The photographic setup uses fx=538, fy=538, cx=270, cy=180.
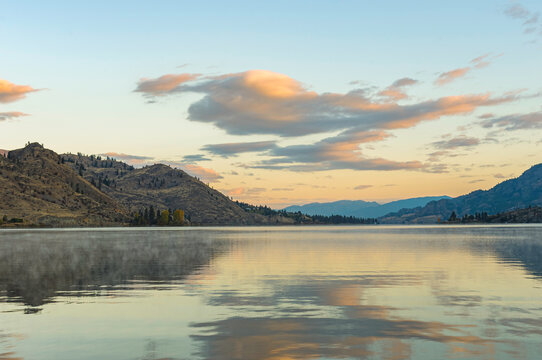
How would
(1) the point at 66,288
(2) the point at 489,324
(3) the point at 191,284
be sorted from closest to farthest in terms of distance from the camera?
(2) the point at 489,324 < (1) the point at 66,288 < (3) the point at 191,284

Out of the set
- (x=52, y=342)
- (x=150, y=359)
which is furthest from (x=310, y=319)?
(x=52, y=342)

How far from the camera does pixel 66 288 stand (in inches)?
1745

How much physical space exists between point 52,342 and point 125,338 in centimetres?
323

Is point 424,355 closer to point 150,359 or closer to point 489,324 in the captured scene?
point 489,324

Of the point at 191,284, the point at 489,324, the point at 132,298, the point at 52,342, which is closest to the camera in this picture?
the point at 52,342

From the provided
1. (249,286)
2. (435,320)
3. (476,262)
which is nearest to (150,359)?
(435,320)

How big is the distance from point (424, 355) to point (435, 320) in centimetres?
850

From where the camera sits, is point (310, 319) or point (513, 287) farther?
point (513, 287)

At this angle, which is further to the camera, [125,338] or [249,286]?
[249,286]

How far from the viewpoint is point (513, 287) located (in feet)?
145

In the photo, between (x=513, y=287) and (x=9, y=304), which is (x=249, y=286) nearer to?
(x=9, y=304)

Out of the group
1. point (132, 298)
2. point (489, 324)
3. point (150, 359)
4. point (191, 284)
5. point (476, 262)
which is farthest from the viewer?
point (476, 262)

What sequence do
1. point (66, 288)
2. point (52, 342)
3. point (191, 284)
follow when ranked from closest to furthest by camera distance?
point (52, 342) < point (66, 288) < point (191, 284)

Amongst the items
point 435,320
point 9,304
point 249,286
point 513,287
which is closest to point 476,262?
point 513,287
